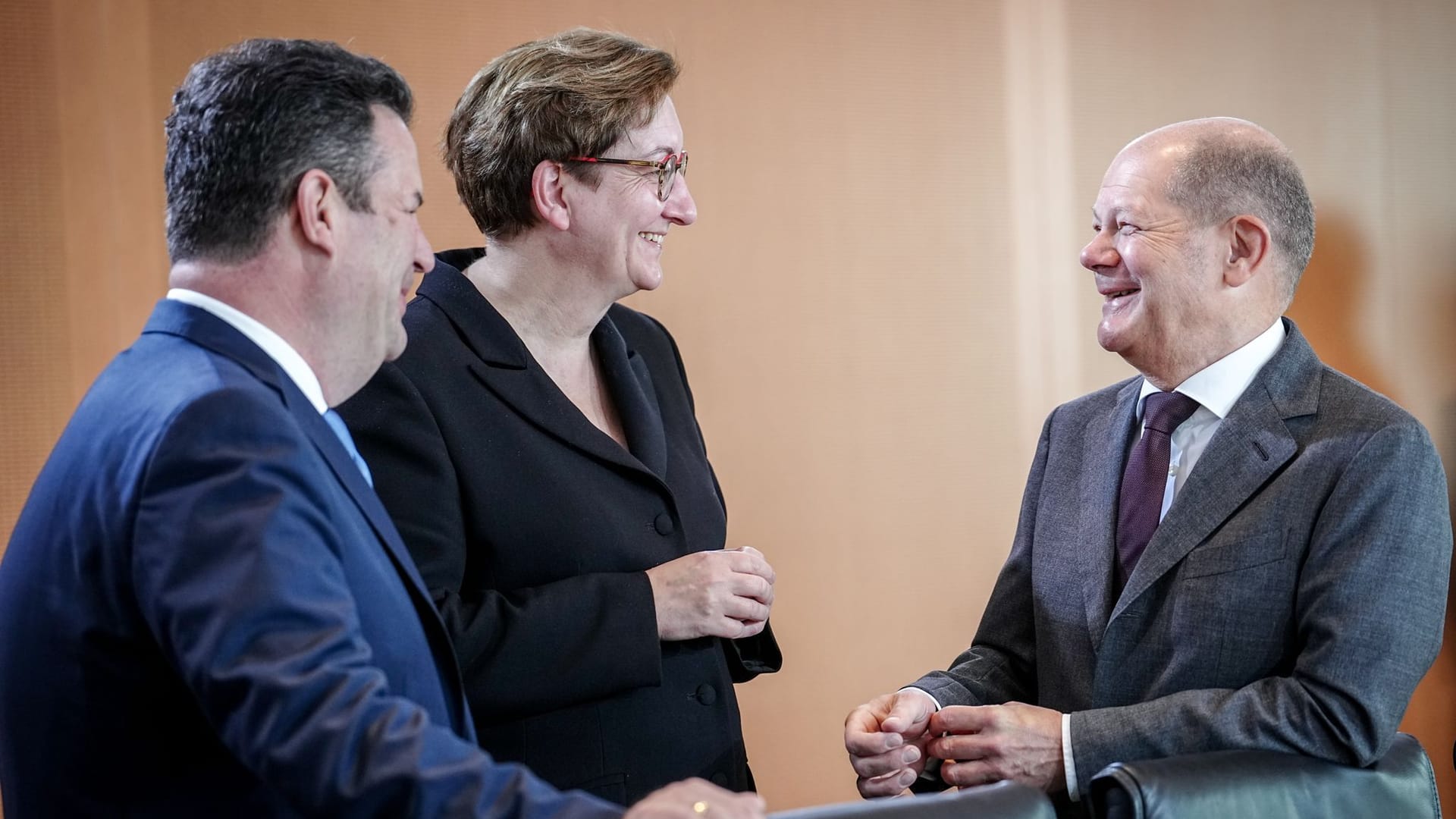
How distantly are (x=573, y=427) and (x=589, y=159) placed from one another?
37 cm

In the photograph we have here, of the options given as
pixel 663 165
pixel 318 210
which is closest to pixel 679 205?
pixel 663 165

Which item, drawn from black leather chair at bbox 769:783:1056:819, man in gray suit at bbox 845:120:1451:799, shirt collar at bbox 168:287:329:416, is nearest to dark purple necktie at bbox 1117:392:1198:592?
man in gray suit at bbox 845:120:1451:799

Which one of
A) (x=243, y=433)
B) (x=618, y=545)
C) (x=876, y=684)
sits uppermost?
(x=243, y=433)

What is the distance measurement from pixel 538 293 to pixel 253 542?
0.87 m

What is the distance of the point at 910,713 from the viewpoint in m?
1.74

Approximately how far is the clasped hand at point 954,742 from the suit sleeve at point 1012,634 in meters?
0.14

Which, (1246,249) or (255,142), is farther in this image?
(1246,249)

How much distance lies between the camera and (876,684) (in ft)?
10.4

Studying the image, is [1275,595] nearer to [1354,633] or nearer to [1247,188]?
[1354,633]

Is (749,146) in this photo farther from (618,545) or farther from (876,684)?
(618,545)

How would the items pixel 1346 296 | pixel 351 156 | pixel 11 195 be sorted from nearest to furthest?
pixel 351 156, pixel 11 195, pixel 1346 296

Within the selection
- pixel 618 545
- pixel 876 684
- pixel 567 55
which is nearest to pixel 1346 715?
pixel 618 545

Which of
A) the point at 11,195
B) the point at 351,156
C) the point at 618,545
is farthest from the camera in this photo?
the point at 11,195

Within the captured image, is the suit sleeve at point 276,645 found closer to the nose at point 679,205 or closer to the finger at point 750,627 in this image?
the finger at point 750,627
